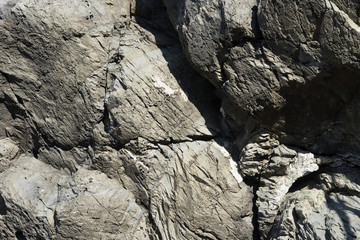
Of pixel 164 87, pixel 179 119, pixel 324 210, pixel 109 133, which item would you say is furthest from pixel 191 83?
pixel 324 210

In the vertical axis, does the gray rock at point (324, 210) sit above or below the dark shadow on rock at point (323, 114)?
below

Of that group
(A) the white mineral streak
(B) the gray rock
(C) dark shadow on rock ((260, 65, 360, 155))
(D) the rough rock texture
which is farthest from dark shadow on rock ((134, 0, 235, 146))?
(B) the gray rock

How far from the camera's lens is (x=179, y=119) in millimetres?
6059

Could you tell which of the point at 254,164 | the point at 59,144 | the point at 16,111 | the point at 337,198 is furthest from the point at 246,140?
the point at 16,111

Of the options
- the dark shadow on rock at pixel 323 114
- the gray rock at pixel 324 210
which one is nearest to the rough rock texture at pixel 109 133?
the gray rock at pixel 324 210

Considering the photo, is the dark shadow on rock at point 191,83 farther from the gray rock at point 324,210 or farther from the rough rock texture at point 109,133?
the gray rock at point 324,210

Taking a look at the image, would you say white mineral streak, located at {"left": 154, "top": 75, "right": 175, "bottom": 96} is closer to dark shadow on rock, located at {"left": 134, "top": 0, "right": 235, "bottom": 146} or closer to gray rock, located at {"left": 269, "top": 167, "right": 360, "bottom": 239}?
dark shadow on rock, located at {"left": 134, "top": 0, "right": 235, "bottom": 146}

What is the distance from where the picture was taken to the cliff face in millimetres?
4969

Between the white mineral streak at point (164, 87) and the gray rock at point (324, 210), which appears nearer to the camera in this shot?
the gray rock at point (324, 210)

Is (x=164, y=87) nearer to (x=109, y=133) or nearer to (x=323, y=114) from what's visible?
(x=109, y=133)

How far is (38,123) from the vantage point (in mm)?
6734

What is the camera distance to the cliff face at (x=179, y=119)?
4.97 m

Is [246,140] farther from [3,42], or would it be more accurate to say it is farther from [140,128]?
[3,42]

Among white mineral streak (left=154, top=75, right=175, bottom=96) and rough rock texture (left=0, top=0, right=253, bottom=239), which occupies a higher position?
white mineral streak (left=154, top=75, right=175, bottom=96)
